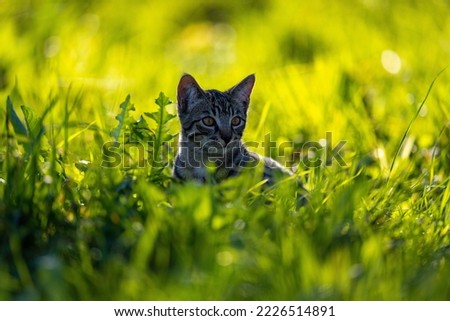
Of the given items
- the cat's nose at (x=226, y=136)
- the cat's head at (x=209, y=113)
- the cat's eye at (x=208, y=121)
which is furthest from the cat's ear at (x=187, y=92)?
the cat's nose at (x=226, y=136)

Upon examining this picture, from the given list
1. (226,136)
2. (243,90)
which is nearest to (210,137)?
(226,136)

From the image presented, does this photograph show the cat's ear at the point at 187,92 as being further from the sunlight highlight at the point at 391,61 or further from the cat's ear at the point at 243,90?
the sunlight highlight at the point at 391,61

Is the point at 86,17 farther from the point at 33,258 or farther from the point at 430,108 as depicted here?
the point at 33,258

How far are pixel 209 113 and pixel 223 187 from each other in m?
0.98

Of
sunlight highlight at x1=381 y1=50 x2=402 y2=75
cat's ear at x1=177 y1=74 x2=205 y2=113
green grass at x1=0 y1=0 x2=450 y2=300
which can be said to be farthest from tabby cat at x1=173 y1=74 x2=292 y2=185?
sunlight highlight at x1=381 y1=50 x2=402 y2=75

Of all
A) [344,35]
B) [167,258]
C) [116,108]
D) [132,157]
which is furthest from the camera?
[344,35]

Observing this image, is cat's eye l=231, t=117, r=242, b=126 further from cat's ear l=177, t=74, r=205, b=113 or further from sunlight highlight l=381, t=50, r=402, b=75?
sunlight highlight l=381, t=50, r=402, b=75

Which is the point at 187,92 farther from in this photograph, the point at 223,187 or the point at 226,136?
the point at 223,187

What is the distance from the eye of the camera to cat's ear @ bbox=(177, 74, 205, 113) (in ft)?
14.2

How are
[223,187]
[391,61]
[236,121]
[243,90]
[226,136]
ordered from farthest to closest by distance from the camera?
[391,61] < [243,90] < [236,121] < [226,136] < [223,187]

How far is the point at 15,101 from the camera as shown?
15.8 feet

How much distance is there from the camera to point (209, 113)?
4.29 metres

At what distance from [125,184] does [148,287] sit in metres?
0.64

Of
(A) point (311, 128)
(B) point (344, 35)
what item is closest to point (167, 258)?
(A) point (311, 128)
